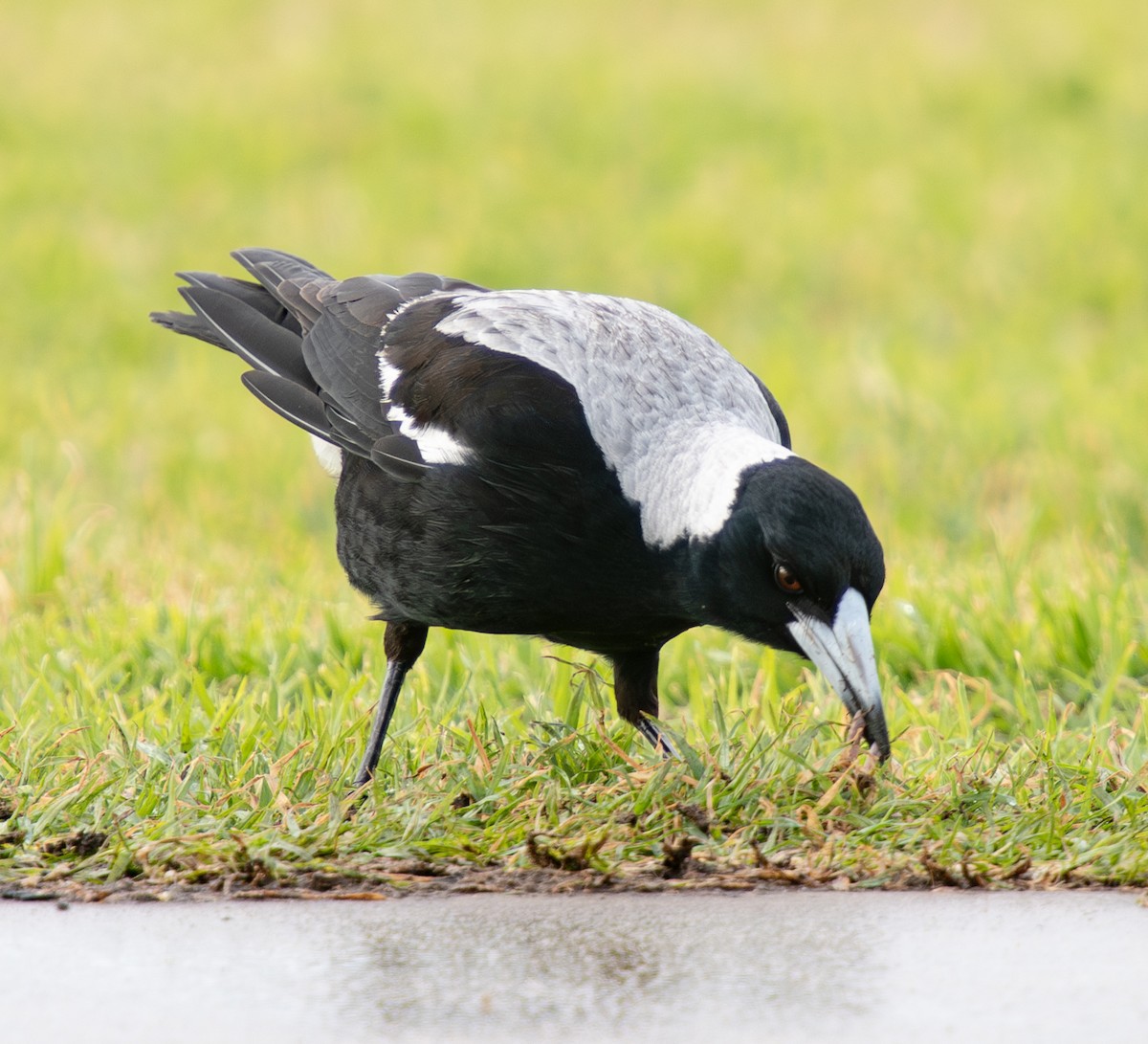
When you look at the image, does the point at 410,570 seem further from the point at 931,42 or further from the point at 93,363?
the point at 931,42

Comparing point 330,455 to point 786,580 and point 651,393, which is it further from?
point 786,580

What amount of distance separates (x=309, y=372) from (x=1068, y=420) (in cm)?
340

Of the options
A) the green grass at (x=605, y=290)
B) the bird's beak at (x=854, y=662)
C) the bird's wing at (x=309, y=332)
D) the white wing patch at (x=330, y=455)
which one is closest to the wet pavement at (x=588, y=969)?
the green grass at (x=605, y=290)

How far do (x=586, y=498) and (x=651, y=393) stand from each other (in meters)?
0.29

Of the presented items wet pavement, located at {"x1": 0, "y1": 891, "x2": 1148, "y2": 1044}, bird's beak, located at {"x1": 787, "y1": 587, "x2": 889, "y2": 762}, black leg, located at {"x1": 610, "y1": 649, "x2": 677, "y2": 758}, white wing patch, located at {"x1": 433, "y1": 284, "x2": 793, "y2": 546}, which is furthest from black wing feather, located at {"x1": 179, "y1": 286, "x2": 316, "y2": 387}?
wet pavement, located at {"x1": 0, "y1": 891, "x2": 1148, "y2": 1044}

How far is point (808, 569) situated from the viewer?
2.88 m

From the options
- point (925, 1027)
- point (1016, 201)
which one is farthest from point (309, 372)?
point (1016, 201)

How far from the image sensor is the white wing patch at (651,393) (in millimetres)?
3068

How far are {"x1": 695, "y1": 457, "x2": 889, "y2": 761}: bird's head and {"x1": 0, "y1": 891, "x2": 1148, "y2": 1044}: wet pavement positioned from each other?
1.45 ft

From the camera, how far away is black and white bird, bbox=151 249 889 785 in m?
2.92

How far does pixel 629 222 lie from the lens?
A: 31.7ft

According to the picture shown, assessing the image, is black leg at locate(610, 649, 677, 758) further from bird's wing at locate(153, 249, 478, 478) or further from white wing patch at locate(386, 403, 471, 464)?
bird's wing at locate(153, 249, 478, 478)

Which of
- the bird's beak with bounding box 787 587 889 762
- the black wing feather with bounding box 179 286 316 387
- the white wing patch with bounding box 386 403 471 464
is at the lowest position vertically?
the bird's beak with bounding box 787 587 889 762

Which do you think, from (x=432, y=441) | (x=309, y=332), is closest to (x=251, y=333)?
(x=309, y=332)
